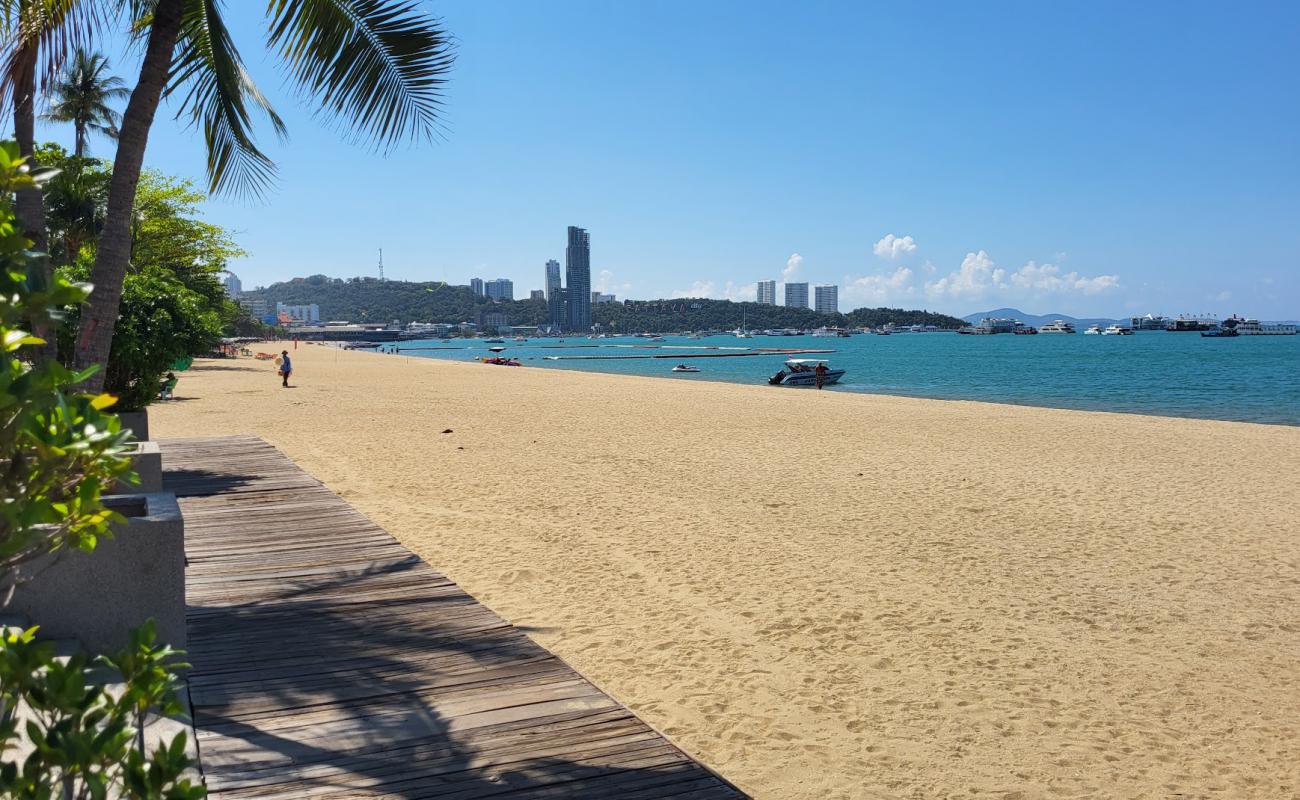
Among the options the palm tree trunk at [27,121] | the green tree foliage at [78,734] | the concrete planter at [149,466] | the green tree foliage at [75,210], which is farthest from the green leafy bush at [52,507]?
the green tree foliage at [75,210]

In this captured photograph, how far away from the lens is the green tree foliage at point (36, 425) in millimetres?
1219

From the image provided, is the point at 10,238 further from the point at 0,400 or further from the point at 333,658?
the point at 333,658

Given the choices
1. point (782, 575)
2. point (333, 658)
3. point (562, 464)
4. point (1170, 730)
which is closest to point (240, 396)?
point (562, 464)

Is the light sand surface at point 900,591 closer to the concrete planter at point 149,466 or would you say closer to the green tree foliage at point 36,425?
the concrete planter at point 149,466

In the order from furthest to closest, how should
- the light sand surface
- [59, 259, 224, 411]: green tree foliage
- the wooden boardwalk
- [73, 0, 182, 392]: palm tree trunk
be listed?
1. [59, 259, 224, 411]: green tree foliage
2. [73, 0, 182, 392]: palm tree trunk
3. the light sand surface
4. the wooden boardwalk

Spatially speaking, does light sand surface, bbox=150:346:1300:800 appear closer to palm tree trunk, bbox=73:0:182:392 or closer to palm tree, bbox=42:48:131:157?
palm tree trunk, bbox=73:0:182:392

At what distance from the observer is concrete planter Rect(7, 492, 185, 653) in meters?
3.50

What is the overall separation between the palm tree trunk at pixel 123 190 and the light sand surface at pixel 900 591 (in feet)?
8.92

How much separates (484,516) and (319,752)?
5.70 m

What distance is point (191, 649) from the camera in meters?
3.87

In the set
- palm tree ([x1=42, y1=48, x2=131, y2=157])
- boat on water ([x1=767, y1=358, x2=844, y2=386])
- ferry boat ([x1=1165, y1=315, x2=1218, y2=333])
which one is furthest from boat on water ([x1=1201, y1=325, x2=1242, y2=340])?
palm tree ([x1=42, y1=48, x2=131, y2=157])

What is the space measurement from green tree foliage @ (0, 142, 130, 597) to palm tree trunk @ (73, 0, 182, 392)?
15.7ft

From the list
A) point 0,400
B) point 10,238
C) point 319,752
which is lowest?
point 319,752

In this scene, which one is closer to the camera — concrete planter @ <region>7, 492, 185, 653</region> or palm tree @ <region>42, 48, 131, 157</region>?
concrete planter @ <region>7, 492, 185, 653</region>
